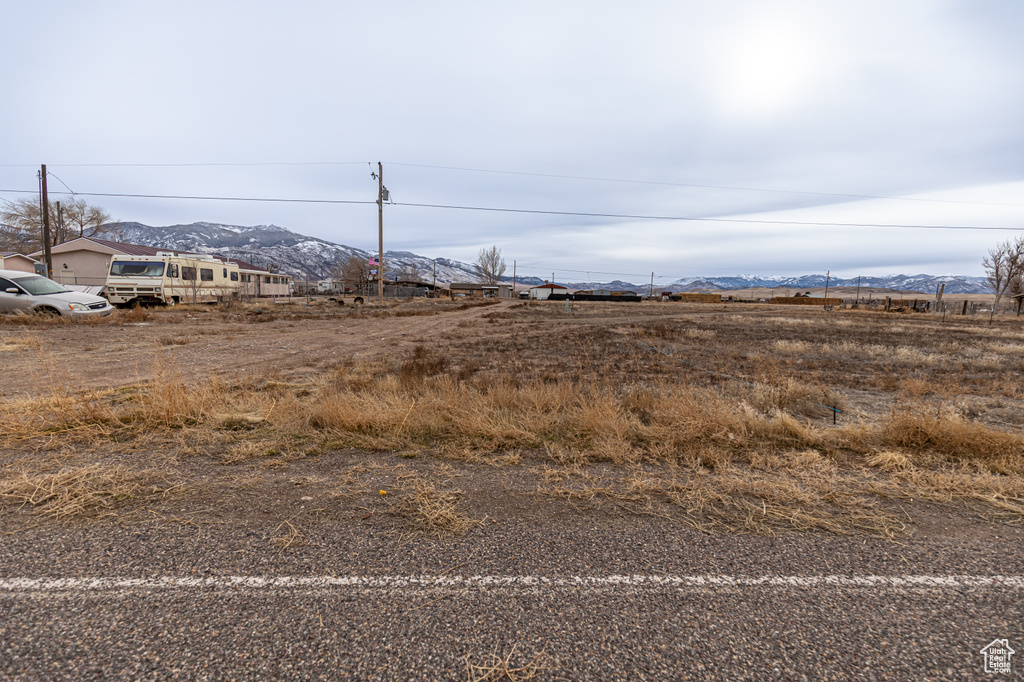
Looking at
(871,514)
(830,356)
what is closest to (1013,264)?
(830,356)

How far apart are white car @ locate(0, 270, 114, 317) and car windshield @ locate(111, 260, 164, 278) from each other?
6.74 metres

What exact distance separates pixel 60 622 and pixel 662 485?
3.89 m

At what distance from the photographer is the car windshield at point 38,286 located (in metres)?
16.0

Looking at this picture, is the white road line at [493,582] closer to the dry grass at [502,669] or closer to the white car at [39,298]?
the dry grass at [502,669]

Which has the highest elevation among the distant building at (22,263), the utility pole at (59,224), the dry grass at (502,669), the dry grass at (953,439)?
the utility pole at (59,224)

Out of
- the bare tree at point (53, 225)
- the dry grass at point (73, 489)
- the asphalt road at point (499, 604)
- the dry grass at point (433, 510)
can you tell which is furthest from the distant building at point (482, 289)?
the asphalt road at point (499, 604)

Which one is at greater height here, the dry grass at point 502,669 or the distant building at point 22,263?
the distant building at point 22,263

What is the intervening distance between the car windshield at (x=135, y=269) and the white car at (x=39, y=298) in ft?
22.1

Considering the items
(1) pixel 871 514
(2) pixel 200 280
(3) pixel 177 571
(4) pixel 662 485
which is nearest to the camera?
(3) pixel 177 571

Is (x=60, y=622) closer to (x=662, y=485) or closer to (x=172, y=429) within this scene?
(x=172, y=429)

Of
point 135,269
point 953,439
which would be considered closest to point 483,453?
point 953,439

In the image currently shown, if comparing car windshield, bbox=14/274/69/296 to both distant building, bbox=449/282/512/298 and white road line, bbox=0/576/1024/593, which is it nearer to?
white road line, bbox=0/576/1024/593

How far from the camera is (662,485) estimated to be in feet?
12.7

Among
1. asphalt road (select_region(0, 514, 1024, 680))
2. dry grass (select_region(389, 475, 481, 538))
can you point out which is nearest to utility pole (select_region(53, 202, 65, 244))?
asphalt road (select_region(0, 514, 1024, 680))
